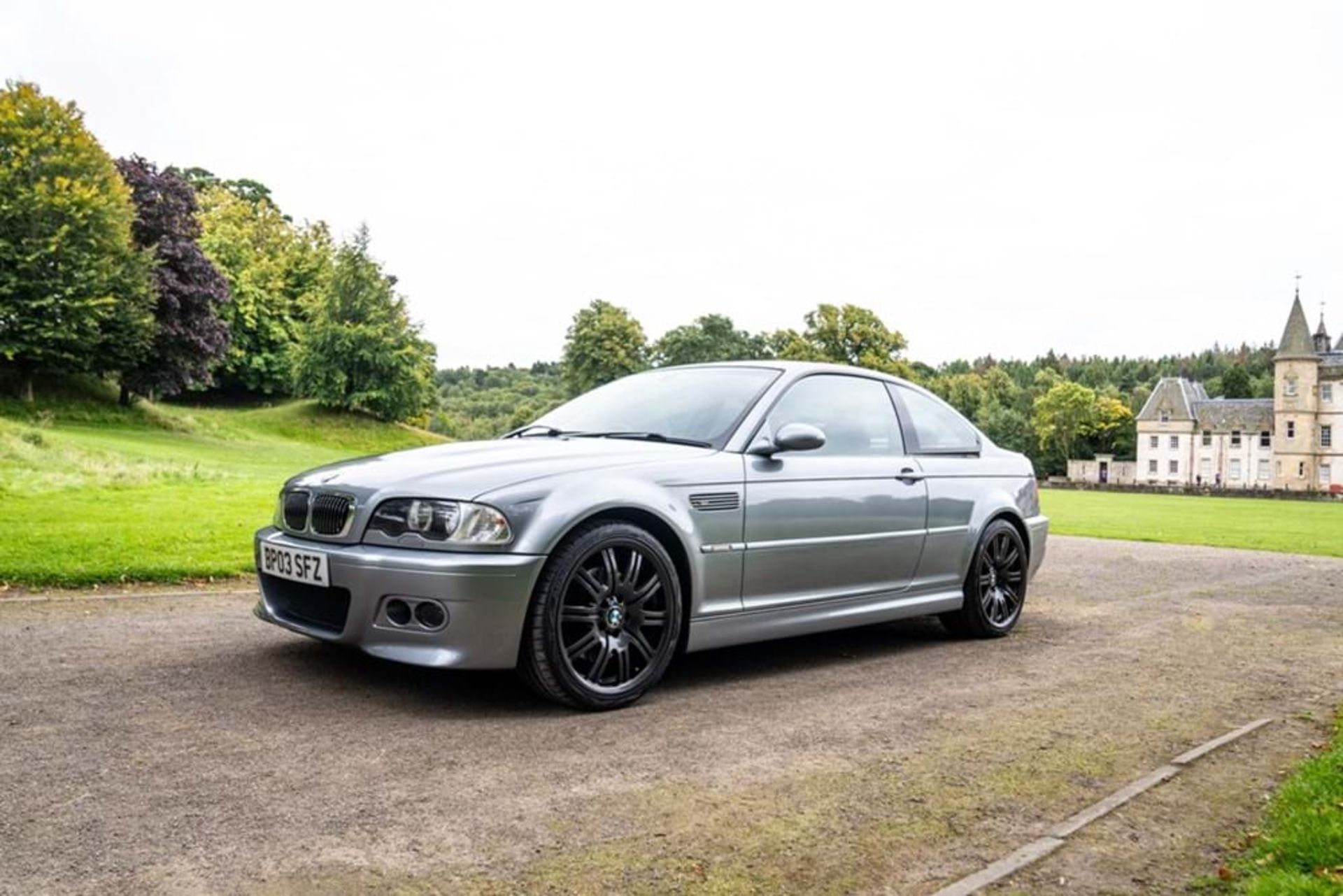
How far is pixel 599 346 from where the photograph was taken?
78.0 m

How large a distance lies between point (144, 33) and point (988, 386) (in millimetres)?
109168

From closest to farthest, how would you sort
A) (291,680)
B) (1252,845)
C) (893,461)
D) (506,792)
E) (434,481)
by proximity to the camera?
(1252,845)
(506,792)
(434,481)
(291,680)
(893,461)

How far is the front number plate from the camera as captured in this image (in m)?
4.43

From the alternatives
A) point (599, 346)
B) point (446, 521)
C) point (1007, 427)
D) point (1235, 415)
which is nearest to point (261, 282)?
point (599, 346)

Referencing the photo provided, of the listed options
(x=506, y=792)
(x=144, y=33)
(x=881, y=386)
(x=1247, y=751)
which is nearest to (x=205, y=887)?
(x=506, y=792)

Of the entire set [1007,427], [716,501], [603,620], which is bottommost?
[603,620]

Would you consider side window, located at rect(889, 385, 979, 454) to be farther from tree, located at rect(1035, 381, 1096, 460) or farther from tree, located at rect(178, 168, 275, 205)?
tree, located at rect(1035, 381, 1096, 460)

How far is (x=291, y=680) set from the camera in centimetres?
476

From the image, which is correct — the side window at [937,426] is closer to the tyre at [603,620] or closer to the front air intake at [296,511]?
the tyre at [603,620]

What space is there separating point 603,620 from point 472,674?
1.02 meters

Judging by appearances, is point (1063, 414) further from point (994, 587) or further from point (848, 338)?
point (994, 587)

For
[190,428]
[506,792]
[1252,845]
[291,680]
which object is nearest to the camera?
[1252,845]

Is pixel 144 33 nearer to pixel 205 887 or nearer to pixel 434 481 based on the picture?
pixel 434 481

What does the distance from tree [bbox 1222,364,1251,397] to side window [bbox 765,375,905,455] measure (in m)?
127
